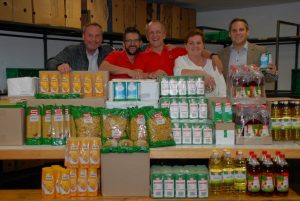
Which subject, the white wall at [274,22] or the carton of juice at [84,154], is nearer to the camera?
the carton of juice at [84,154]

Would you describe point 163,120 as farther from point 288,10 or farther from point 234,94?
point 288,10

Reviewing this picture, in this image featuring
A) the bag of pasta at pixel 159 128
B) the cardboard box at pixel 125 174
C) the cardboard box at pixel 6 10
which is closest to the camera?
the cardboard box at pixel 125 174

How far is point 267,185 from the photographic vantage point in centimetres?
245

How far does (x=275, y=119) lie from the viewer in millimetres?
2607

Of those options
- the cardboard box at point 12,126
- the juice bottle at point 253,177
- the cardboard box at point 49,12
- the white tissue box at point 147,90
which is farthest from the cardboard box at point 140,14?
the juice bottle at point 253,177

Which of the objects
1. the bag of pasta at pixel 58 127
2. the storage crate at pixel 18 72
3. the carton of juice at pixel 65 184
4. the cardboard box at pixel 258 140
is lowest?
the carton of juice at pixel 65 184

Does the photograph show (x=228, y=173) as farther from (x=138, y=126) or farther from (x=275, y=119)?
(x=138, y=126)

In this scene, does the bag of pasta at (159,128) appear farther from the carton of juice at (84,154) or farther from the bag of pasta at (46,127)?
the bag of pasta at (46,127)

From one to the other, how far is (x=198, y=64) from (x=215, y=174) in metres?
1.10

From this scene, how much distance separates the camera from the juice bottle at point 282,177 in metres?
2.43

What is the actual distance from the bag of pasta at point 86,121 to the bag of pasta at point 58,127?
0.11m

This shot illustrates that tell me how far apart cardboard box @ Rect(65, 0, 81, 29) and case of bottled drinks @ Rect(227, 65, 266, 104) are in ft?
8.54

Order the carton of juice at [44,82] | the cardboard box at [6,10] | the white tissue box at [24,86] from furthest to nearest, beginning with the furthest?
the cardboard box at [6,10]
the white tissue box at [24,86]
the carton of juice at [44,82]

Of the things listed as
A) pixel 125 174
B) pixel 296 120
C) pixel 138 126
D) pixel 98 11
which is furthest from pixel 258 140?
pixel 98 11
